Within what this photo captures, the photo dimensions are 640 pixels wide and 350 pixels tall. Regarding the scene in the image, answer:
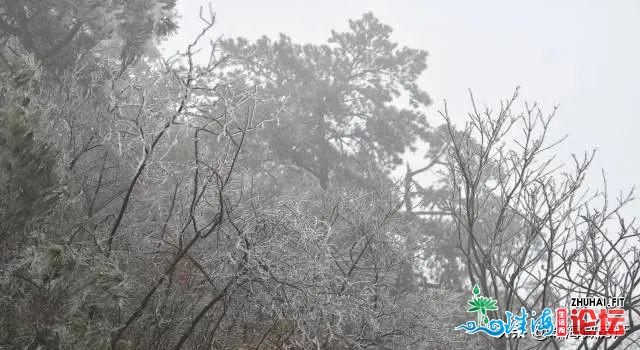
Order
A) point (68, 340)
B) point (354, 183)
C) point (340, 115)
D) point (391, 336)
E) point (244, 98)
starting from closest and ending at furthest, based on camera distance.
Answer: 1. point (68, 340)
2. point (244, 98)
3. point (391, 336)
4. point (354, 183)
5. point (340, 115)

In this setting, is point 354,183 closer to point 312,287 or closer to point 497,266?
point 312,287

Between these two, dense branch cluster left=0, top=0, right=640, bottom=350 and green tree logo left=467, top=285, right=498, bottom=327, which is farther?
dense branch cluster left=0, top=0, right=640, bottom=350

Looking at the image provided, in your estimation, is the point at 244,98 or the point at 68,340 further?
the point at 244,98

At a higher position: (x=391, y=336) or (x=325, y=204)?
(x=325, y=204)

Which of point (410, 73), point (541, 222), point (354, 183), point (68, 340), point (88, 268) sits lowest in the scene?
point (68, 340)

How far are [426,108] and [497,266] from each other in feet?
40.1

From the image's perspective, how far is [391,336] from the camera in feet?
24.7

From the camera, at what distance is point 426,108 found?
15891 millimetres

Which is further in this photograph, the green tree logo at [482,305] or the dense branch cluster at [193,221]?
the dense branch cluster at [193,221]

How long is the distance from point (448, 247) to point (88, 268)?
442 inches

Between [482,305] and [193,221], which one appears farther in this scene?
[193,221]

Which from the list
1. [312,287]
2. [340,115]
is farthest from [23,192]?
[340,115]

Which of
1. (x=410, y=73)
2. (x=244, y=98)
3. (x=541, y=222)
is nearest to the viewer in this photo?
(x=541, y=222)

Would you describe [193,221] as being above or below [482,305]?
above
